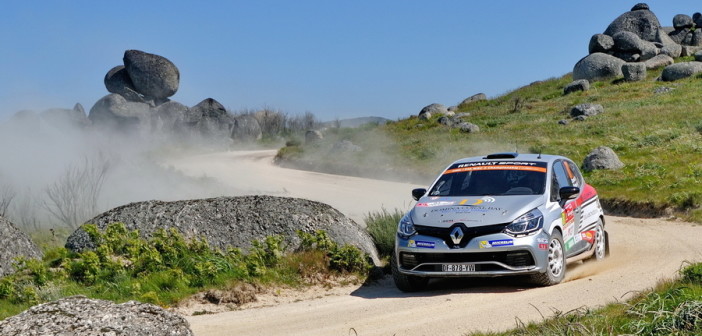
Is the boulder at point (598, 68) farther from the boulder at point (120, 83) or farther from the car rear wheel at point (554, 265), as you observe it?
the car rear wheel at point (554, 265)

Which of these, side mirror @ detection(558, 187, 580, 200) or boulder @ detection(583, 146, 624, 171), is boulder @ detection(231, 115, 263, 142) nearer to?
boulder @ detection(583, 146, 624, 171)

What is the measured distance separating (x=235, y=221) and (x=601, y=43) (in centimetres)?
5372

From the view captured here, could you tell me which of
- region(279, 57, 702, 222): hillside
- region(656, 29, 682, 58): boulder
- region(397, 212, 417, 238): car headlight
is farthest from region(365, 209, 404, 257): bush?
region(656, 29, 682, 58): boulder

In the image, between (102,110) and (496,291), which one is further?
(102,110)

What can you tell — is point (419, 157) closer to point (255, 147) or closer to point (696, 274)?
point (696, 274)

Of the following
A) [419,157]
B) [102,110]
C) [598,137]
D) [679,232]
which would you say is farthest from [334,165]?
[102,110]

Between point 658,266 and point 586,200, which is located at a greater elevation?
point 586,200

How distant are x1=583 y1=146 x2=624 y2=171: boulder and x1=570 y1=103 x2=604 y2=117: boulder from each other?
15.1 metres

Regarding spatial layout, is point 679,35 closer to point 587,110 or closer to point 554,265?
point 587,110

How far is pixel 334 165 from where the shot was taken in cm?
3741

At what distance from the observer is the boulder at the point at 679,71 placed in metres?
52.2

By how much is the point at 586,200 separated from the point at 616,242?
305 cm

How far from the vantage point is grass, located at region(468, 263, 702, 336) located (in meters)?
7.43

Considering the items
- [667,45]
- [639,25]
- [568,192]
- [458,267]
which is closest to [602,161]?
[568,192]
